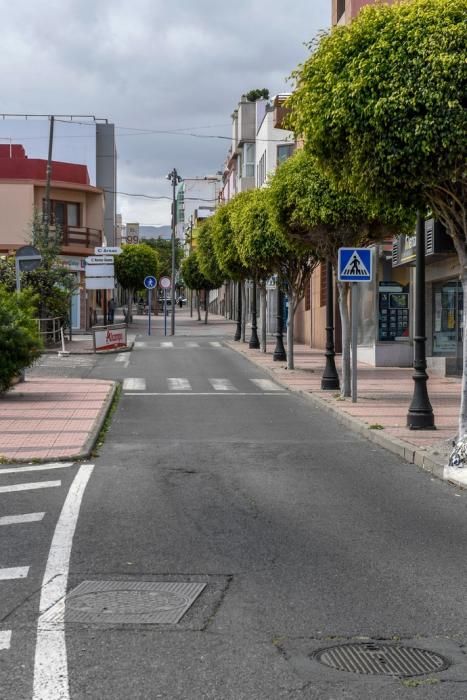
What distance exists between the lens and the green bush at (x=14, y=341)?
785 inches

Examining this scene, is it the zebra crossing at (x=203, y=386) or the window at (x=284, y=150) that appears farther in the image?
the window at (x=284, y=150)

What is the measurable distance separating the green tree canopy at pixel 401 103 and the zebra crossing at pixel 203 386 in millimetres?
11188

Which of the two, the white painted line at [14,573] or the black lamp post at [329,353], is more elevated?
the black lamp post at [329,353]

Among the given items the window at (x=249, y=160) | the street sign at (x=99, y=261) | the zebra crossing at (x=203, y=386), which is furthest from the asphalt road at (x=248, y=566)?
the window at (x=249, y=160)

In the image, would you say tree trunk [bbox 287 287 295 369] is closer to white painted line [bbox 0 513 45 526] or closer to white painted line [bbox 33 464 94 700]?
white painted line [bbox 33 464 94 700]

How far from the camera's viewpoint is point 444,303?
30.1 meters

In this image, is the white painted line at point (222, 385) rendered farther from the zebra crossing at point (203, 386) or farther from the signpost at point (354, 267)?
the signpost at point (354, 267)

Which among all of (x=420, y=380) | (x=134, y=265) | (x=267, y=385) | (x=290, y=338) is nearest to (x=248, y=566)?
(x=420, y=380)

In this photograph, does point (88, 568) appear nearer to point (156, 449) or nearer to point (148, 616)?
point (148, 616)

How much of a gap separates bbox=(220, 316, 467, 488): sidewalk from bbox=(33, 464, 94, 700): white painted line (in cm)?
448

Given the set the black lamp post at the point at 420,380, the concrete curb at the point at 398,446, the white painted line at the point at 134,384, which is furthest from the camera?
the white painted line at the point at 134,384

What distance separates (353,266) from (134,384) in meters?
7.81

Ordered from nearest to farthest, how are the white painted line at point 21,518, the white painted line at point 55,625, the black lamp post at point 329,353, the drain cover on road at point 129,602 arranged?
1. the white painted line at point 55,625
2. the drain cover on road at point 129,602
3. the white painted line at point 21,518
4. the black lamp post at point 329,353

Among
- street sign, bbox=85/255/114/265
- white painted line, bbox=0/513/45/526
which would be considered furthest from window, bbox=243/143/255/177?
white painted line, bbox=0/513/45/526
